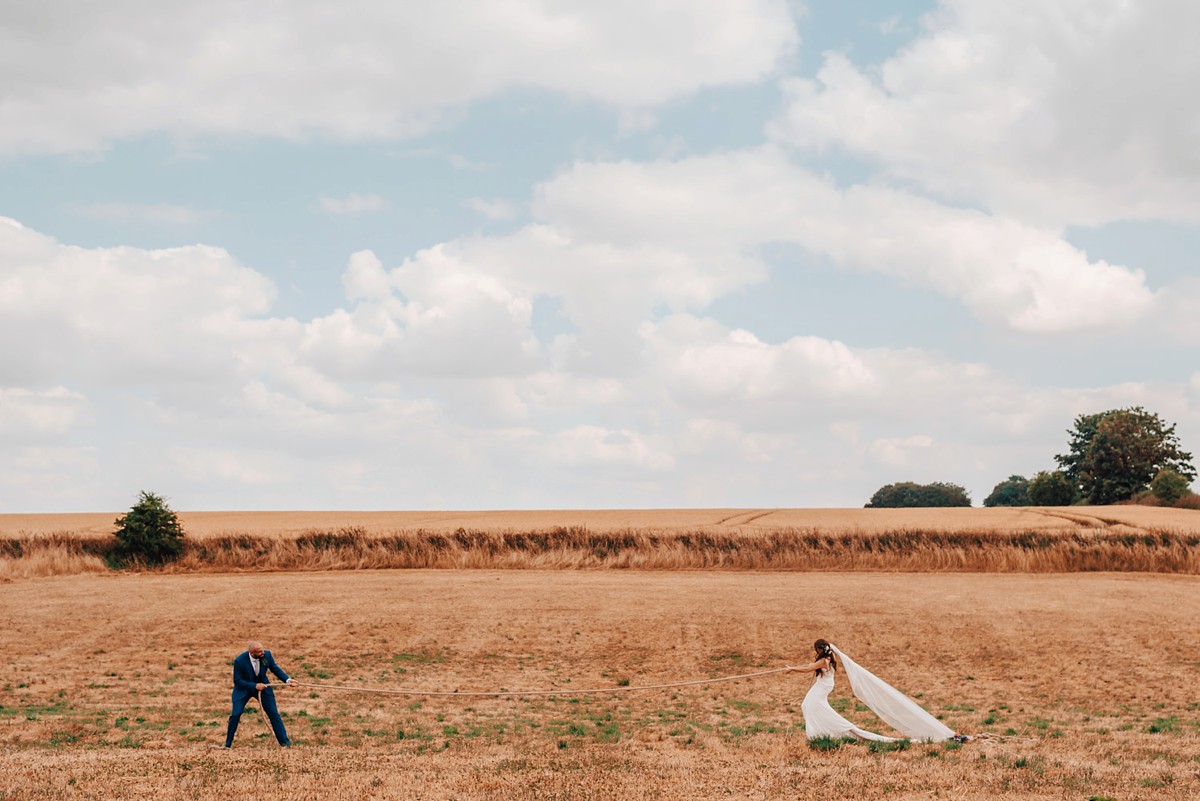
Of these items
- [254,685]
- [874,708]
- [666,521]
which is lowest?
[874,708]

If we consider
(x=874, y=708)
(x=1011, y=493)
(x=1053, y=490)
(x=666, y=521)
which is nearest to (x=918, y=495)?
(x=1011, y=493)

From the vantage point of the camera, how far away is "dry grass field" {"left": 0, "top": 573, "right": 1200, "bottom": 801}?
47.2ft

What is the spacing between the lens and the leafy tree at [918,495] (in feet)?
524

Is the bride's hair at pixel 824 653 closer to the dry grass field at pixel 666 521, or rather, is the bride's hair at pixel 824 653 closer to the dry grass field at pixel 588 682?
the dry grass field at pixel 588 682

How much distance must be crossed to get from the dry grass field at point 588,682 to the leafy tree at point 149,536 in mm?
3282

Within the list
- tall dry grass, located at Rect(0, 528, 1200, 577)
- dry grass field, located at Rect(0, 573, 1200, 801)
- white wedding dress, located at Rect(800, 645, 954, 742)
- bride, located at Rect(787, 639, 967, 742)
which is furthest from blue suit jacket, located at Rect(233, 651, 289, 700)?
tall dry grass, located at Rect(0, 528, 1200, 577)

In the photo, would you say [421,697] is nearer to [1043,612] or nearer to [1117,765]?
[1117,765]

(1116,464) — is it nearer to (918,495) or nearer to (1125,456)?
(1125,456)

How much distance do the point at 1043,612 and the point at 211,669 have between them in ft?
85.3

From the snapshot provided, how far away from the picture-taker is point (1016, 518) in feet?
224

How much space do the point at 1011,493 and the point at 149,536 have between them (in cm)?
14020

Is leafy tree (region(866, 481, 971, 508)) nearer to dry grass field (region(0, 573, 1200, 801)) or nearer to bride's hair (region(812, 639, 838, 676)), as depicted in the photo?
dry grass field (region(0, 573, 1200, 801))

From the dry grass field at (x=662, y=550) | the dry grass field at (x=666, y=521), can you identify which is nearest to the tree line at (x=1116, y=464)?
the dry grass field at (x=666, y=521)

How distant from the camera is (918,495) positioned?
16112 centimetres
